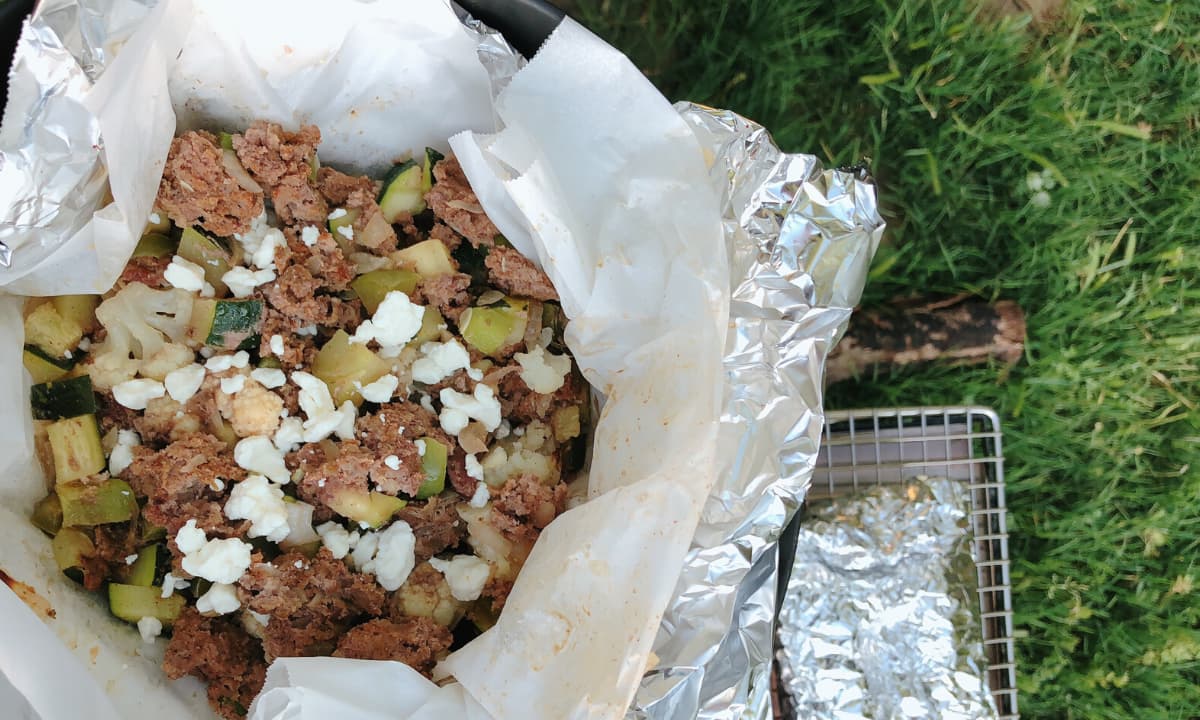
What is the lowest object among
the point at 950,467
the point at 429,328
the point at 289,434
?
the point at 950,467

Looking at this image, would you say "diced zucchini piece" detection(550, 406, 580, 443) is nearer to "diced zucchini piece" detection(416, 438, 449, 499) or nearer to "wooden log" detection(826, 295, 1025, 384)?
"diced zucchini piece" detection(416, 438, 449, 499)

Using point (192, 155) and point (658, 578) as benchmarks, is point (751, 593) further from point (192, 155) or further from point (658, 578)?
point (192, 155)

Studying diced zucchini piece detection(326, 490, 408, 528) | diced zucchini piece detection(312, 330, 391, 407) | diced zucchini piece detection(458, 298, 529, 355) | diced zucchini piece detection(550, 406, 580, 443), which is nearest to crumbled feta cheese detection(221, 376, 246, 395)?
diced zucchini piece detection(312, 330, 391, 407)

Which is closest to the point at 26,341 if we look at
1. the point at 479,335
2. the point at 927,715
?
the point at 479,335

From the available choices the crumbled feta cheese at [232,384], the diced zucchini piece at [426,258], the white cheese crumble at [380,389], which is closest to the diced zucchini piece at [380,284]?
the diced zucchini piece at [426,258]

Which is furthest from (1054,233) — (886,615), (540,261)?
(540,261)

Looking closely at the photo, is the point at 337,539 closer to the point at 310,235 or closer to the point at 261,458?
the point at 261,458
